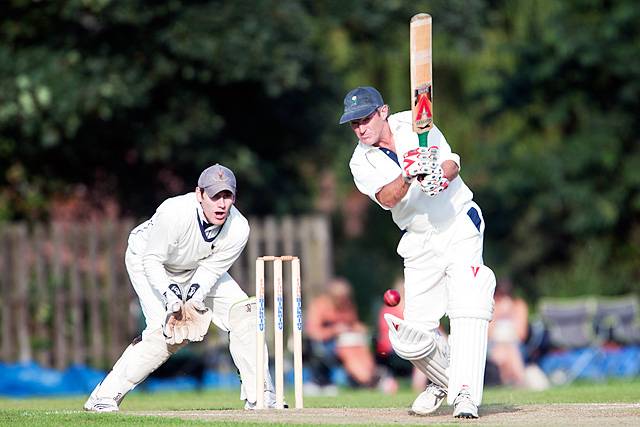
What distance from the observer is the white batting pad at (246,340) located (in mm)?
8383

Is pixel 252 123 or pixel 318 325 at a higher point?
pixel 252 123

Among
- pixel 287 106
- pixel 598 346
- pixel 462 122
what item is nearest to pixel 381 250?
pixel 462 122

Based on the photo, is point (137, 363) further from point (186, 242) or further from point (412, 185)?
A: point (412, 185)

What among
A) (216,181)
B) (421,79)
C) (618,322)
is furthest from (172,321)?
(618,322)

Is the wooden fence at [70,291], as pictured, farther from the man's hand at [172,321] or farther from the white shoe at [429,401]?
the white shoe at [429,401]

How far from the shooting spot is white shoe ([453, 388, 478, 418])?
24.0 ft

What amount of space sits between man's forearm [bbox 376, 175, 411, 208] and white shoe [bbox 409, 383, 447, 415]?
1.15m

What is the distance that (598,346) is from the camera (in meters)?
16.4

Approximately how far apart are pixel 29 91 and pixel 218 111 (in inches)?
112

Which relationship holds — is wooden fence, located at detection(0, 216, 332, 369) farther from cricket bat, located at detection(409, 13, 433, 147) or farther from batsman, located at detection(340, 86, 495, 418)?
cricket bat, located at detection(409, 13, 433, 147)

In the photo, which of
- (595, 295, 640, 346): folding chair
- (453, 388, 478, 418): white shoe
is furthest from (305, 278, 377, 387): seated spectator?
(453, 388, 478, 418): white shoe

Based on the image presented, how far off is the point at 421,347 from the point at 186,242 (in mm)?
1597

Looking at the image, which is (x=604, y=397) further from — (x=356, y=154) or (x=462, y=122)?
(x=462, y=122)

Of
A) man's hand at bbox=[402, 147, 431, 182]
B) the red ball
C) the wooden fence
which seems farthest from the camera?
the wooden fence
